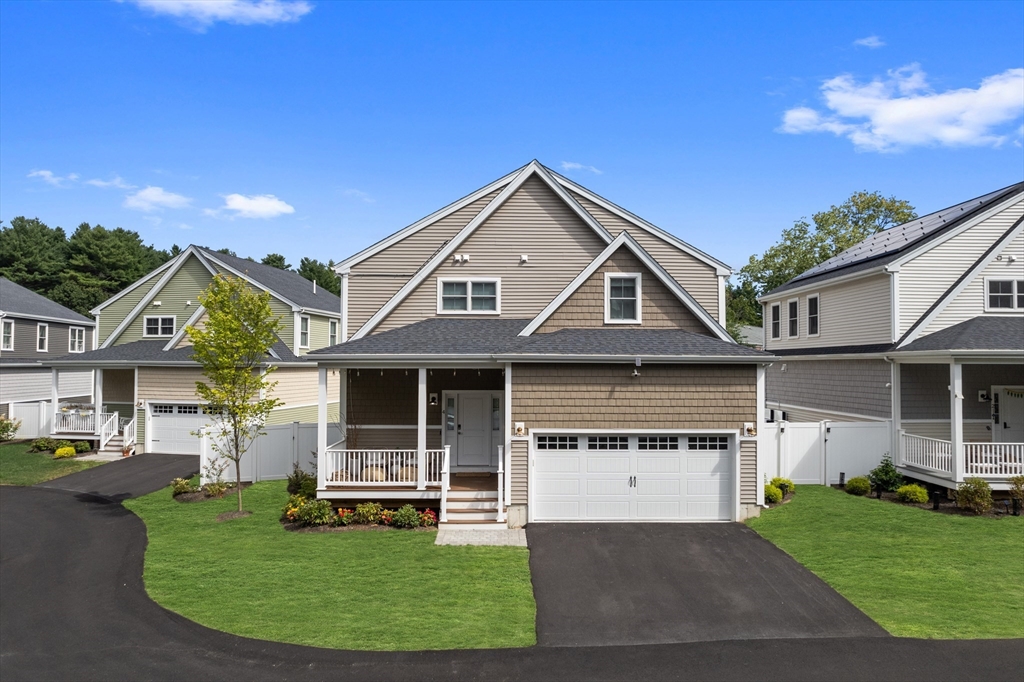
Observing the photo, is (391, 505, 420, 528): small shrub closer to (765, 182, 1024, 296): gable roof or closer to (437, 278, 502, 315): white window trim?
(437, 278, 502, 315): white window trim

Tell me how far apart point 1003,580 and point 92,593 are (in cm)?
1585

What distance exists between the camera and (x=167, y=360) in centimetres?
2294

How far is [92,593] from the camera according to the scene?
10133 mm

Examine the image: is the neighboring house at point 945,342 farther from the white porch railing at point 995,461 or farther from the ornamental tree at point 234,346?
the ornamental tree at point 234,346

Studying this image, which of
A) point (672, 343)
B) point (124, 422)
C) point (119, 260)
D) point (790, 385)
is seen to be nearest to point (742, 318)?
point (790, 385)

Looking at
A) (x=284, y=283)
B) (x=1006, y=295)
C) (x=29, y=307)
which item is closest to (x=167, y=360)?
(x=284, y=283)

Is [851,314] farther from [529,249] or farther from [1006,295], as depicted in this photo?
[529,249]

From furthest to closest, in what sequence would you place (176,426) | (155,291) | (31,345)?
1. (31,345)
2. (155,291)
3. (176,426)

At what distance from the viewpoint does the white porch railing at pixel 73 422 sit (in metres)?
23.4

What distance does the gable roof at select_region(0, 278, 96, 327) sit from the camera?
31719 mm

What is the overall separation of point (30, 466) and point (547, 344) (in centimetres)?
1989

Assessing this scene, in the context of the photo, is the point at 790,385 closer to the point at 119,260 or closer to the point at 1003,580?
the point at 1003,580

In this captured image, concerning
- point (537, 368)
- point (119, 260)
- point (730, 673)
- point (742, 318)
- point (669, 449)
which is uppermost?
point (119, 260)

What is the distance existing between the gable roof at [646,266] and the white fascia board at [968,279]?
6.92 m
